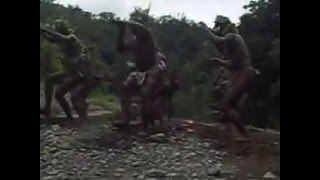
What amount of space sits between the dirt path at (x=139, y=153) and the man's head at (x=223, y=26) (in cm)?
33

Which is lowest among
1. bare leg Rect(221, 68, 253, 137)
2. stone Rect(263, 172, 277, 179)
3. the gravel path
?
stone Rect(263, 172, 277, 179)

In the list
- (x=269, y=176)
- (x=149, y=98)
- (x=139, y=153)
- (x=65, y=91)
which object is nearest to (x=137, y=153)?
(x=139, y=153)

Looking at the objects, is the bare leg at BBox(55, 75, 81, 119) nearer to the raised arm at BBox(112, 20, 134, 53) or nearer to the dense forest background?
the dense forest background

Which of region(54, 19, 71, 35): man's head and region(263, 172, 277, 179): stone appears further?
region(54, 19, 71, 35): man's head

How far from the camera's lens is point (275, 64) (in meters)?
2.46

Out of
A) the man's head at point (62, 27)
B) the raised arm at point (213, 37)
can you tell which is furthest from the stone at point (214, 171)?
the man's head at point (62, 27)

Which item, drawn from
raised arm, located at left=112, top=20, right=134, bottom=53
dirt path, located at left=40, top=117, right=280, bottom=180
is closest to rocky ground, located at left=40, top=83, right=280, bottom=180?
dirt path, located at left=40, top=117, right=280, bottom=180

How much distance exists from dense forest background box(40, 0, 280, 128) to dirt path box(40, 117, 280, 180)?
82mm

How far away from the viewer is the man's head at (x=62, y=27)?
2553mm

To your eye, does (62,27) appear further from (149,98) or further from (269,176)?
(269,176)

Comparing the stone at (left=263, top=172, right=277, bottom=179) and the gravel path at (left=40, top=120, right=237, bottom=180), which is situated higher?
the gravel path at (left=40, top=120, right=237, bottom=180)

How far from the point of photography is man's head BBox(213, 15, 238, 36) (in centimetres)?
250
